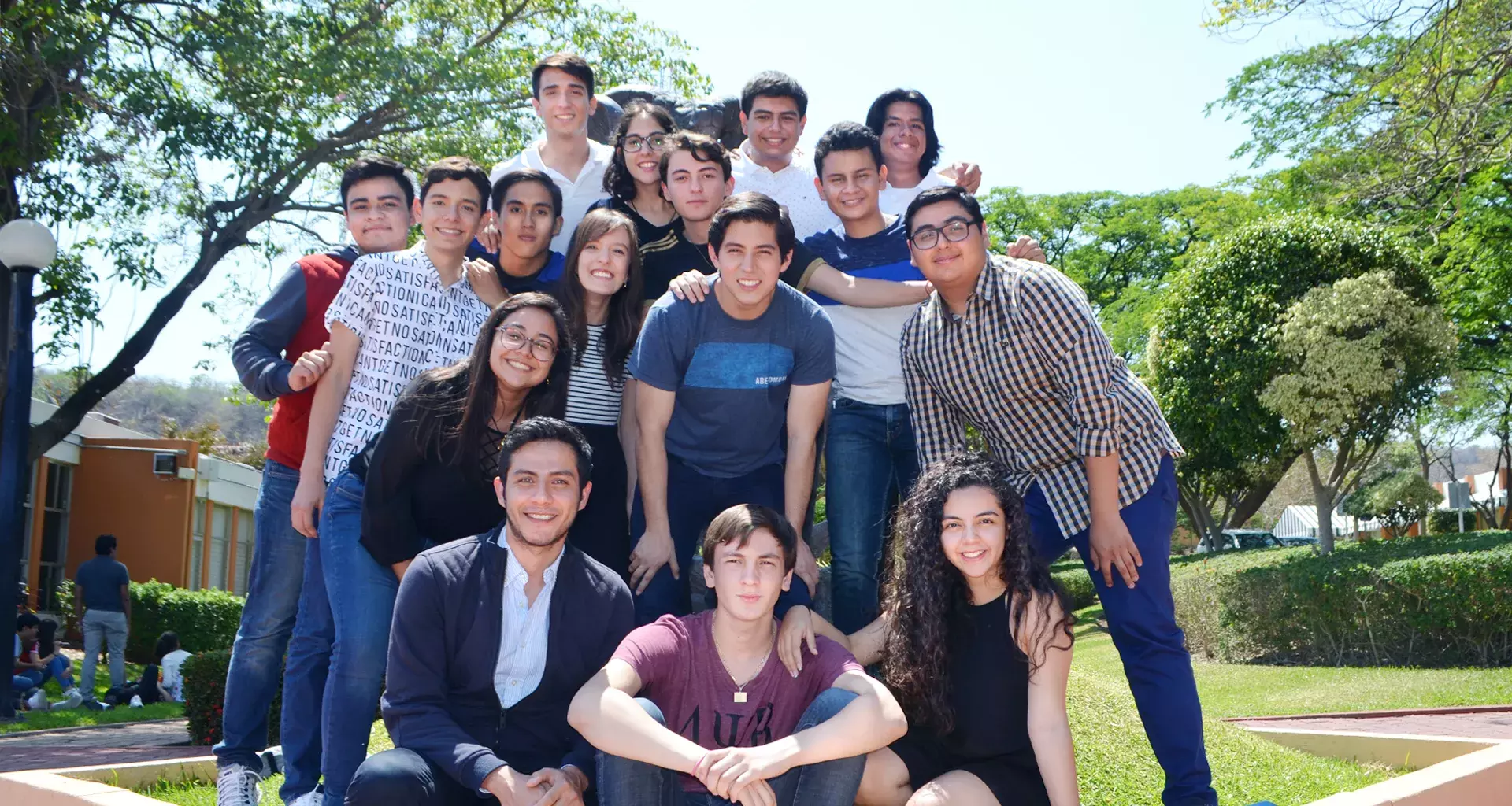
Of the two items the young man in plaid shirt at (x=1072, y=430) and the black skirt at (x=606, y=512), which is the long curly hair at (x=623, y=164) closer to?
the black skirt at (x=606, y=512)

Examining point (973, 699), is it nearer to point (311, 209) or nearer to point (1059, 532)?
point (1059, 532)

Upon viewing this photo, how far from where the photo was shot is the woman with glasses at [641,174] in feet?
18.4

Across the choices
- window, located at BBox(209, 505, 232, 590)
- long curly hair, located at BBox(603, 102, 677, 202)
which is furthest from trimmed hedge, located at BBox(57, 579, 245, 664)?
long curly hair, located at BBox(603, 102, 677, 202)

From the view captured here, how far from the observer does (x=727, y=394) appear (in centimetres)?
479

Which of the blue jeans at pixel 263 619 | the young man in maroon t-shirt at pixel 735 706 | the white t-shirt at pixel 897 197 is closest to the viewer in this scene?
the young man in maroon t-shirt at pixel 735 706

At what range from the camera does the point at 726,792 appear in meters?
3.55

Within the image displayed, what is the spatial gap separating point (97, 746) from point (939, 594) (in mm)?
9346

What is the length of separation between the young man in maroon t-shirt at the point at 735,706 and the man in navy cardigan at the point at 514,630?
0.21m

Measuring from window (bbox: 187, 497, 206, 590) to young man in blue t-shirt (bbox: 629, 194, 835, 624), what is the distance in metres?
24.8

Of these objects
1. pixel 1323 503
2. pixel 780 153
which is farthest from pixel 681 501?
pixel 1323 503

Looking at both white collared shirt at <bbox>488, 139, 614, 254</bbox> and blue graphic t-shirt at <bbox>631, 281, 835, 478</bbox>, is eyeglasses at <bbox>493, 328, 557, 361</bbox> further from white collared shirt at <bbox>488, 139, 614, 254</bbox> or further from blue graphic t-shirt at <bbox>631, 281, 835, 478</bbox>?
white collared shirt at <bbox>488, 139, 614, 254</bbox>

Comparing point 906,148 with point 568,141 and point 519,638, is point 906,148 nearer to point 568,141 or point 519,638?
point 568,141

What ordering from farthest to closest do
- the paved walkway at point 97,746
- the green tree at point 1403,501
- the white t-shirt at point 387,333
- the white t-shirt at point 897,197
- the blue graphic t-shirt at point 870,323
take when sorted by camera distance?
the green tree at point 1403,501 < the paved walkway at point 97,746 < the white t-shirt at point 897,197 < the blue graphic t-shirt at point 870,323 < the white t-shirt at point 387,333

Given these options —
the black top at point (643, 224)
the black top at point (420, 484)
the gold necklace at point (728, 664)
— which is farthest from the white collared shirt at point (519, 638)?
the black top at point (643, 224)
